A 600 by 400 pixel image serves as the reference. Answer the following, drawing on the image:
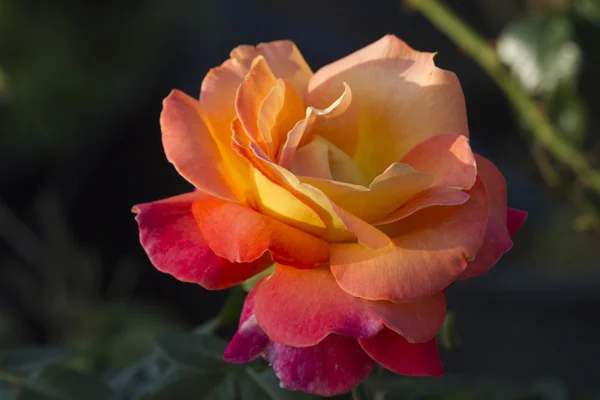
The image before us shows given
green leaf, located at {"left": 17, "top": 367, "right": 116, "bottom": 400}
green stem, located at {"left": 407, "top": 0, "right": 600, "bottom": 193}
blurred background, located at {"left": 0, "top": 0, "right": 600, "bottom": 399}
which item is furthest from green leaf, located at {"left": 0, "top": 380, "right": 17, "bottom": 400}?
blurred background, located at {"left": 0, "top": 0, "right": 600, "bottom": 399}

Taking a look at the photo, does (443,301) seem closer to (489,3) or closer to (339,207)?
(339,207)

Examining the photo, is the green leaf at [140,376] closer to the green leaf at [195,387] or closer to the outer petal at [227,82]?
the green leaf at [195,387]

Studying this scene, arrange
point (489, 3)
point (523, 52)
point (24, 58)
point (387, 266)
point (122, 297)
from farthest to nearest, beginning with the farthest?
point (489, 3)
point (24, 58)
point (122, 297)
point (523, 52)
point (387, 266)

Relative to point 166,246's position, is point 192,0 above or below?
below

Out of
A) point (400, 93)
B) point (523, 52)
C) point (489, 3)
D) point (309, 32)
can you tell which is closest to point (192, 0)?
point (309, 32)

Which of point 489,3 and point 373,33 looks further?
point 373,33
